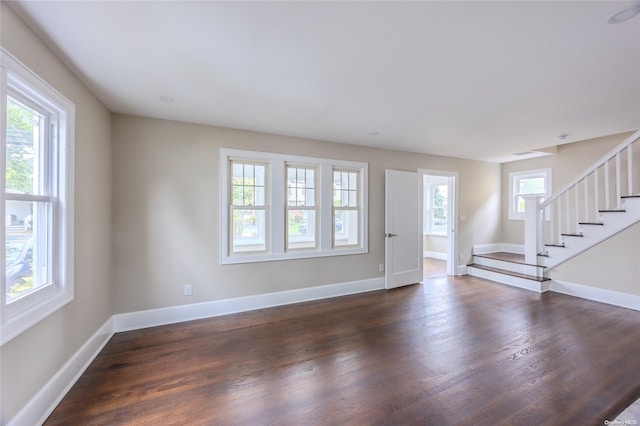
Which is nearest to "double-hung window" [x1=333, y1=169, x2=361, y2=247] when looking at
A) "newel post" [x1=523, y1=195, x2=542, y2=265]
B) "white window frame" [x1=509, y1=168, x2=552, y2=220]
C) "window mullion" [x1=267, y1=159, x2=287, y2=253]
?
"window mullion" [x1=267, y1=159, x2=287, y2=253]

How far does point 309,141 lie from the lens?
417cm

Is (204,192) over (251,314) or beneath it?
over

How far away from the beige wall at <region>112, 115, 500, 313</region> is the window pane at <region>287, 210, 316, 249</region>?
29 centimetres

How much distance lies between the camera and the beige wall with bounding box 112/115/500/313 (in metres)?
3.12

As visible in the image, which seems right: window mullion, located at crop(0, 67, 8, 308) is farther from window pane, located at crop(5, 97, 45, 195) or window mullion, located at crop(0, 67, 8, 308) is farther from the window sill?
the window sill

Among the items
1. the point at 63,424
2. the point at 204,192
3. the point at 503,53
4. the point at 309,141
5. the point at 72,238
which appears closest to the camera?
the point at 63,424

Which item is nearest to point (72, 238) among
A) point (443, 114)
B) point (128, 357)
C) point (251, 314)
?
point (128, 357)

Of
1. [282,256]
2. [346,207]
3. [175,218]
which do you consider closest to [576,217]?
[346,207]

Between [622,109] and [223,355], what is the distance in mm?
4988

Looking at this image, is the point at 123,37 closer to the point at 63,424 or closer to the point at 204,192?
the point at 204,192

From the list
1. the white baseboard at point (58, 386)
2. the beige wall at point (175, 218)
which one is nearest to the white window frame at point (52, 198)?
the white baseboard at point (58, 386)

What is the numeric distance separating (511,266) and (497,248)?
1.22 metres

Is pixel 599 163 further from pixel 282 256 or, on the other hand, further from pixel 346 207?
pixel 282 256

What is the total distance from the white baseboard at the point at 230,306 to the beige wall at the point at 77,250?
269 millimetres
